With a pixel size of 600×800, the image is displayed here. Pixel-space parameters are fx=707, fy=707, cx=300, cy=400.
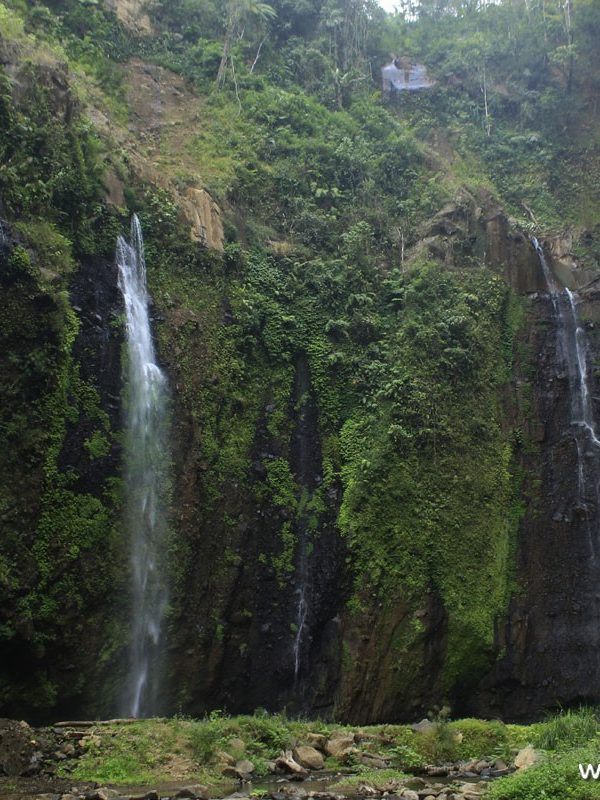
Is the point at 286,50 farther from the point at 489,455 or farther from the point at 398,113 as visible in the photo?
the point at 489,455

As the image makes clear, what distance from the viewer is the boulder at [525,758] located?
10344 millimetres

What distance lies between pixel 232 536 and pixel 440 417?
5765mm

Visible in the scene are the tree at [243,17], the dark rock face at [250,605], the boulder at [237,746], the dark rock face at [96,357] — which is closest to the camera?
the boulder at [237,746]

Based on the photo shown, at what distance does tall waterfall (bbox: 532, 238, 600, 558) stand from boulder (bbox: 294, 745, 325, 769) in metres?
8.49

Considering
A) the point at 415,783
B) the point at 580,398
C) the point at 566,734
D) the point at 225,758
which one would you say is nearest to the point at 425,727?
the point at 566,734

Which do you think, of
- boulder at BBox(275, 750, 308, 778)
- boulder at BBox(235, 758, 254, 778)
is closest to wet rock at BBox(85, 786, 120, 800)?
boulder at BBox(235, 758, 254, 778)

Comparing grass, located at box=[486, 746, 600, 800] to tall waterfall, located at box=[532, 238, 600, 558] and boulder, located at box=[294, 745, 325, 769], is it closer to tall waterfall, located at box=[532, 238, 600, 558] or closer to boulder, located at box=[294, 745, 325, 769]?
boulder, located at box=[294, 745, 325, 769]

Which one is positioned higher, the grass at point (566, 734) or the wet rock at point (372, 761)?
the grass at point (566, 734)

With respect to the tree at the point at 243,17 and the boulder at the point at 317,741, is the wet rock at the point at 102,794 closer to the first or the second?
the boulder at the point at 317,741

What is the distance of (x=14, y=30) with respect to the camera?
691 inches

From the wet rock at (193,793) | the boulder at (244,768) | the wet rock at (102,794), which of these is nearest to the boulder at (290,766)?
the boulder at (244,768)

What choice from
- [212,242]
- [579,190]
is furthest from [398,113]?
[212,242]

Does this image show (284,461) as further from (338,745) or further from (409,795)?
(409,795)

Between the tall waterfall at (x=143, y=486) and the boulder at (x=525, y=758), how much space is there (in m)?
6.99
